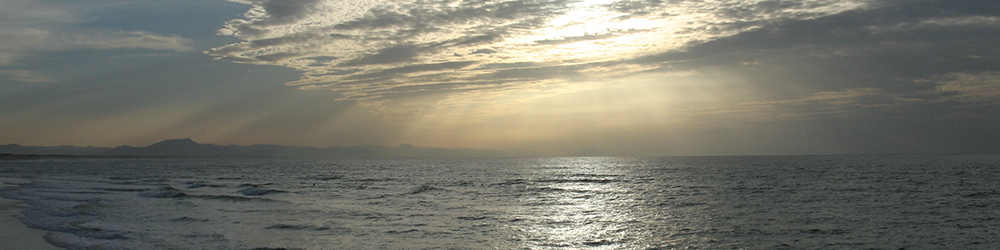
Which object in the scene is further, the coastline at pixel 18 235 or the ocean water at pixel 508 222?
the ocean water at pixel 508 222

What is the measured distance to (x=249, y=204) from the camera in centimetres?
3397

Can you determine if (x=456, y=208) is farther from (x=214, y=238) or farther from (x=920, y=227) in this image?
(x=920, y=227)

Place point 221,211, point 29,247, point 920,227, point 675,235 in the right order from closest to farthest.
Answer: point 29,247, point 675,235, point 920,227, point 221,211

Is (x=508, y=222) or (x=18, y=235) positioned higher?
(x=18, y=235)

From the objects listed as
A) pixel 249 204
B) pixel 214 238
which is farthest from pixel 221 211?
pixel 214 238

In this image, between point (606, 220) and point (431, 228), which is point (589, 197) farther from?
point (431, 228)

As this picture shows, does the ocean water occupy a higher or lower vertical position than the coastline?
lower

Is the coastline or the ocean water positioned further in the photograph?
the ocean water

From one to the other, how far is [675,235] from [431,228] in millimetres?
10971

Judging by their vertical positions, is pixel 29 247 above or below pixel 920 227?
above

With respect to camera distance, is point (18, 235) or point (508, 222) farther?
point (508, 222)

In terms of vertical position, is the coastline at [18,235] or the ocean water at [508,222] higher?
the coastline at [18,235]

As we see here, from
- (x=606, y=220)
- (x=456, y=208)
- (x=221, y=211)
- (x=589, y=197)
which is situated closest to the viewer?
(x=606, y=220)

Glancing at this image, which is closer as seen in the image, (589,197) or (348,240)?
(348,240)
